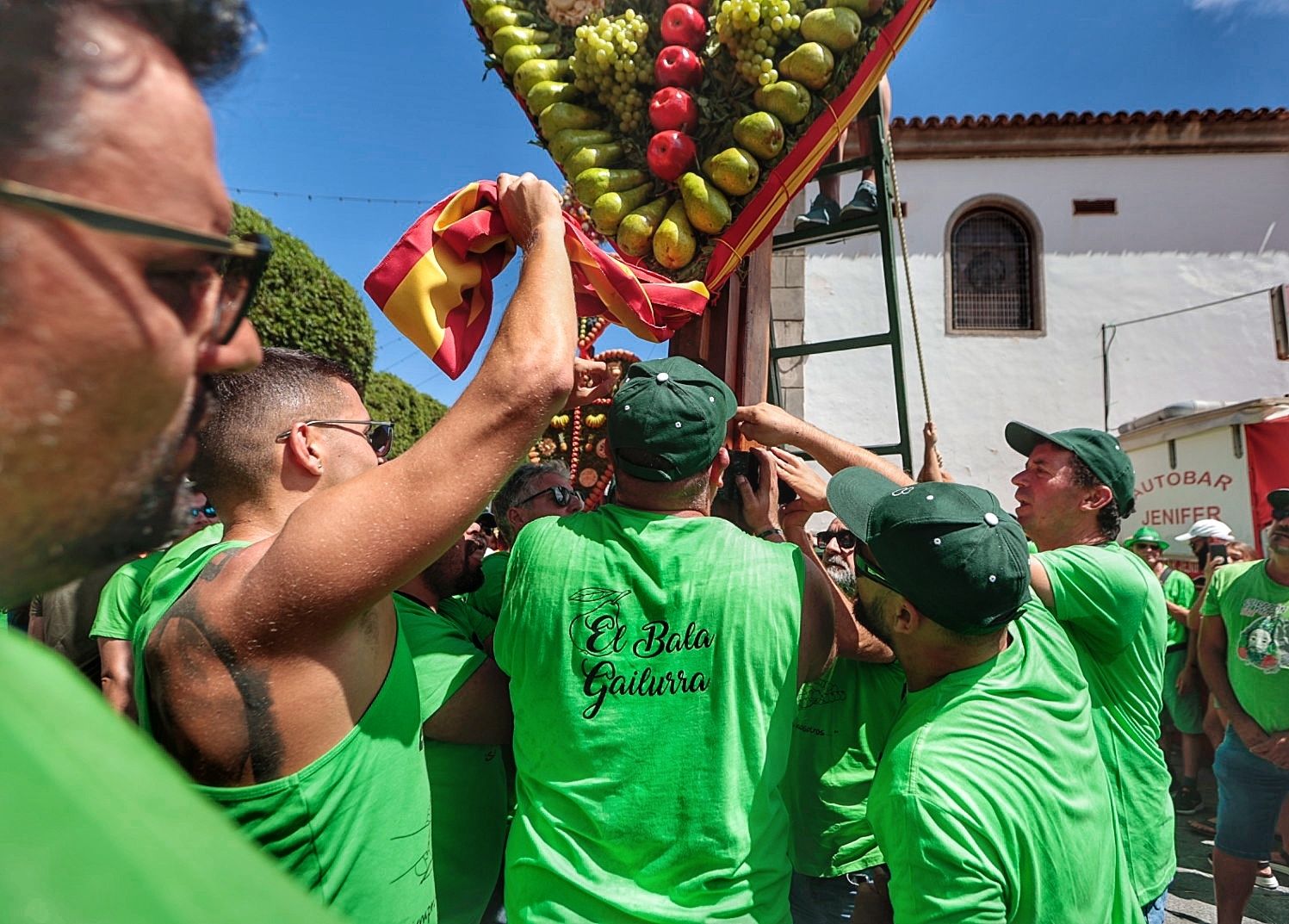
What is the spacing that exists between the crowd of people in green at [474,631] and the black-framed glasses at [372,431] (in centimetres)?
2

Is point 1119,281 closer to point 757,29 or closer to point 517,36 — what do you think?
point 757,29

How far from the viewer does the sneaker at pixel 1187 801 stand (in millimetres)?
5699

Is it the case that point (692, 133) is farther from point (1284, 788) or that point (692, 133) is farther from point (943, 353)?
point (943, 353)

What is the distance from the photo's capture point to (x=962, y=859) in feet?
4.11

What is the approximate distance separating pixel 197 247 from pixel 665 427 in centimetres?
119

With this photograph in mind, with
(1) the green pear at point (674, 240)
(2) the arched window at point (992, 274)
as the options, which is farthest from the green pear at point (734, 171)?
(2) the arched window at point (992, 274)

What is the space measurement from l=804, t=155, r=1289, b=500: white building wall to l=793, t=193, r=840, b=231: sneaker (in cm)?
613

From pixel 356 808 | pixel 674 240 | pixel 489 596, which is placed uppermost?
pixel 674 240

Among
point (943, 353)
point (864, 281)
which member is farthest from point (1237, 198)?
point (864, 281)

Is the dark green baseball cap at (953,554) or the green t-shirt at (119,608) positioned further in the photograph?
the green t-shirt at (119,608)

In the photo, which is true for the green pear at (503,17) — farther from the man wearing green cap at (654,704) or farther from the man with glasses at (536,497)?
the man wearing green cap at (654,704)

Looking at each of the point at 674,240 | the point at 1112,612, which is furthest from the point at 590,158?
the point at 1112,612

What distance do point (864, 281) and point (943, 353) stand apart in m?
1.35

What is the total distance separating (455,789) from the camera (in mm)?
1844
